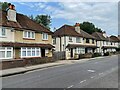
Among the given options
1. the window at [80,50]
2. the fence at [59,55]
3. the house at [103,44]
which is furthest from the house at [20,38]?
the house at [103,44]

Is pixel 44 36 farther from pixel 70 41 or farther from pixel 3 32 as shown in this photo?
Result: pixel 70 41

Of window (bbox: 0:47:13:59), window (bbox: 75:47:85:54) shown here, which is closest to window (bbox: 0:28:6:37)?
window (bbox: 0:47:13:59)

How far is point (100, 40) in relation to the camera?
2790 inches

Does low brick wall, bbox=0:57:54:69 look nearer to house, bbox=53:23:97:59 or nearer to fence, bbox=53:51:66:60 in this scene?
fence, bbox=53:51:66:60

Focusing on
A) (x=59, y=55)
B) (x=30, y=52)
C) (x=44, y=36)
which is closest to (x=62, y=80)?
(x=30, y=52)

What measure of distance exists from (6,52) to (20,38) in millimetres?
4211

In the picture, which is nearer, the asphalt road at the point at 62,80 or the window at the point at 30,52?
the asphalt road at the point at 62,80

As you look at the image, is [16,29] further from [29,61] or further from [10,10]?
[29,61]

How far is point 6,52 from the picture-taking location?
2620 centimetres

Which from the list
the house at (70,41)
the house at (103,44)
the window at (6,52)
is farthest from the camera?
the house at (103,44)

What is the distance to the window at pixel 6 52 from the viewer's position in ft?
83.9

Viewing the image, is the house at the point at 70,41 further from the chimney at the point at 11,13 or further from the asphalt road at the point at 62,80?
the asphalt road at the point at 62,80

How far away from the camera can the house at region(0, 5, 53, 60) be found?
2693 cm

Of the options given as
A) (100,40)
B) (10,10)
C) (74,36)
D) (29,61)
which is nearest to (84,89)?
(29,61)
